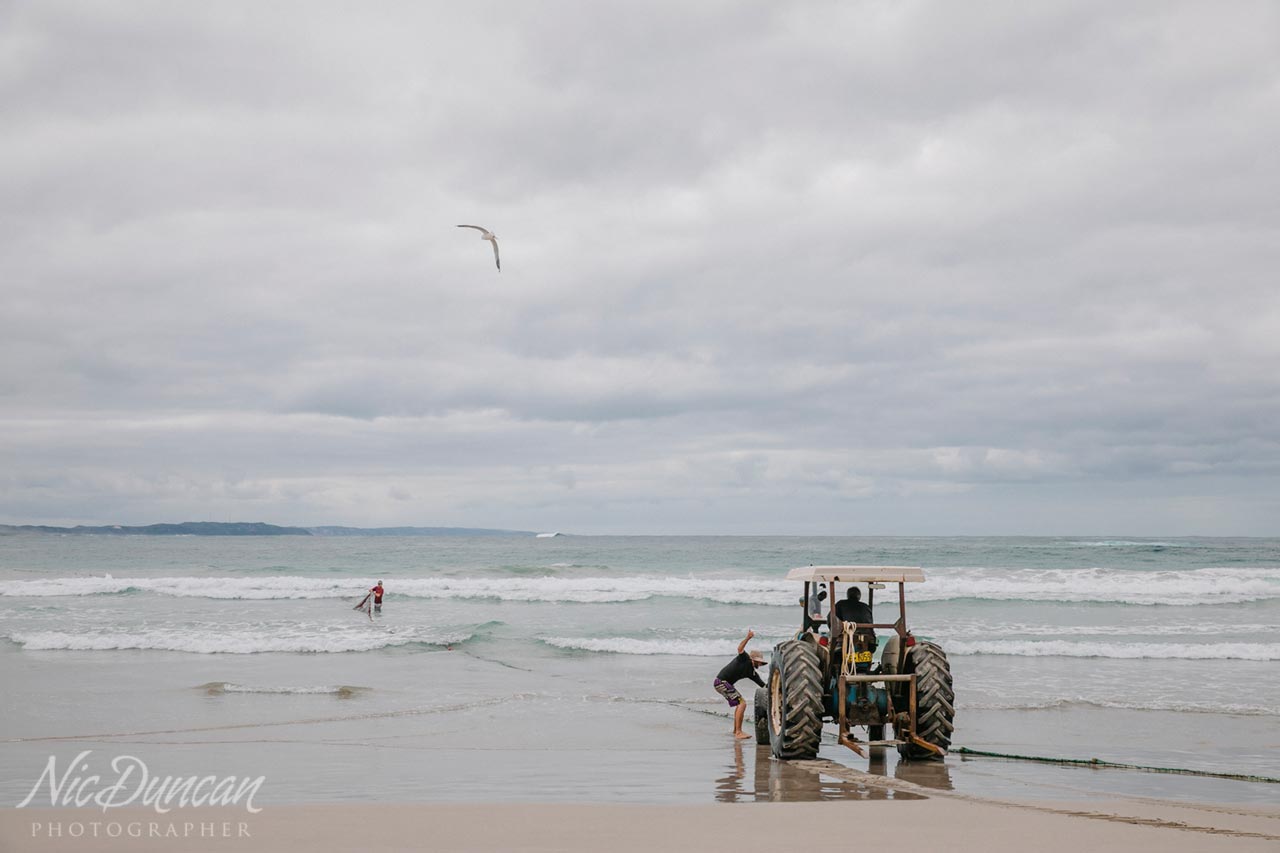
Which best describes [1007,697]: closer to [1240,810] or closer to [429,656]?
[1240,810]

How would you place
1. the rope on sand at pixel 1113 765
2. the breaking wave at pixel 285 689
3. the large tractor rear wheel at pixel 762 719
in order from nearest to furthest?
the rope on sand at pixel 1113 765 → the large tractor rear wheel at pixel 762 719 → the breaking wave at pixel 285 689

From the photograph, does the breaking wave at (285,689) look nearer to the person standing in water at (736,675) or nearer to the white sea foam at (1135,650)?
the person standing in water at (736,675)

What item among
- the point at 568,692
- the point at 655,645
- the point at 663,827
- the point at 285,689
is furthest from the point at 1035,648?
the point at 663,827

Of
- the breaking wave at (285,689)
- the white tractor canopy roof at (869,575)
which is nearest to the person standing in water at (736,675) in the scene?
the white tractor canopy roof at (869,575)

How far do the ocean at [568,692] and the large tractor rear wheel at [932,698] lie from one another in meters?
0.38

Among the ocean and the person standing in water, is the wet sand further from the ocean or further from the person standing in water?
the person standing in water

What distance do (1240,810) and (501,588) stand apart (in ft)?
→ 98.2

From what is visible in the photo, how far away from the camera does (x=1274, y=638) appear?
66.5 feet

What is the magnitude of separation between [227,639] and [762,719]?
13.3 meters

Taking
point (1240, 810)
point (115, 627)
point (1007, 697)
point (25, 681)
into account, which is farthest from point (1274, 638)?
point (115, 627)

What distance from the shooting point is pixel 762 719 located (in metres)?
10.3

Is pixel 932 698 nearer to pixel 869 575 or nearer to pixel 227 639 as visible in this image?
pixel 869 575

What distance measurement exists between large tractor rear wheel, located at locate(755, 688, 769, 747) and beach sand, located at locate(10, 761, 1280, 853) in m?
3.16

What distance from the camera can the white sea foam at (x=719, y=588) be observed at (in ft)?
102
